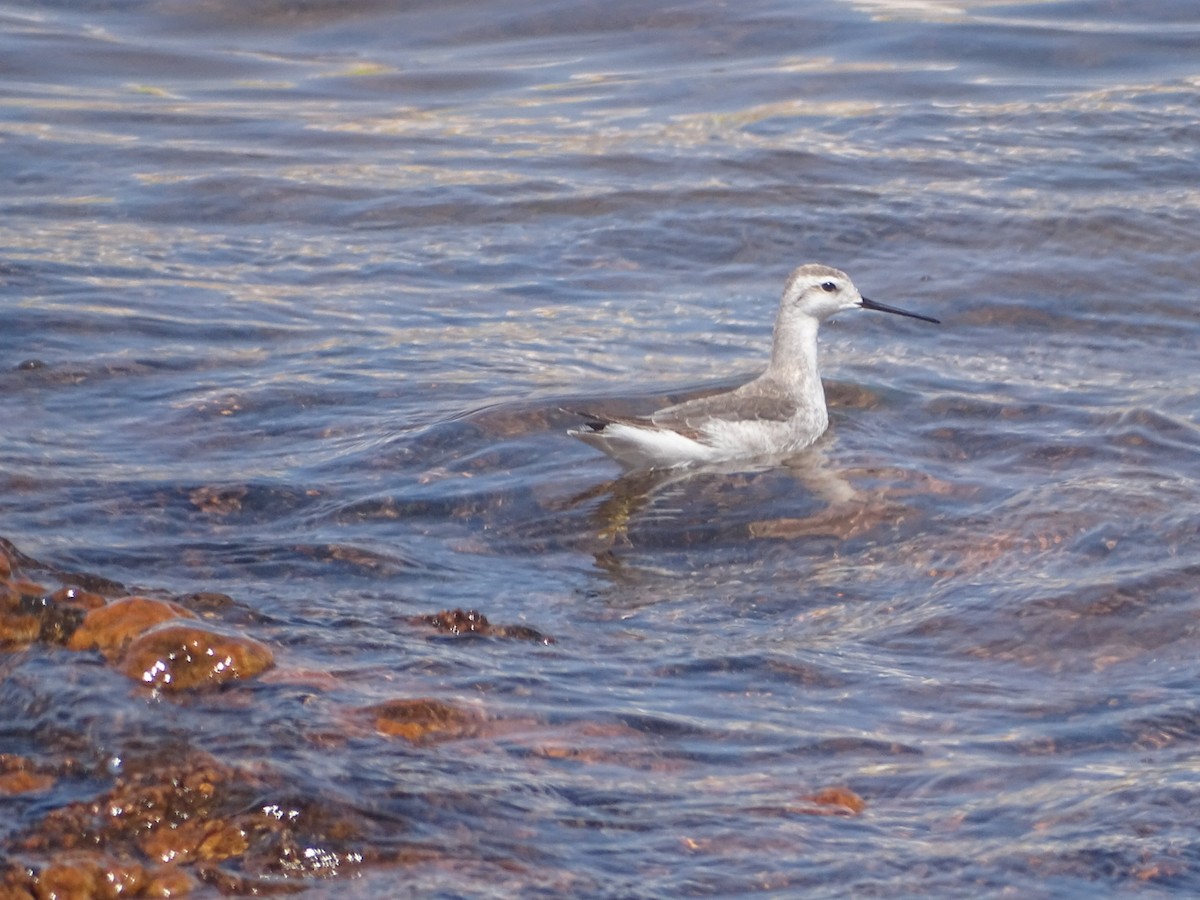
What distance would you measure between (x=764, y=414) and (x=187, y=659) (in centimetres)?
428

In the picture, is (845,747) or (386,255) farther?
(386,255)

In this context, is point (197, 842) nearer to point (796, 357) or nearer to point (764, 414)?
point (764, 414)

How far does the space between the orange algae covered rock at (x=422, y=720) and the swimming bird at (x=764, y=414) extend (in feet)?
9.33

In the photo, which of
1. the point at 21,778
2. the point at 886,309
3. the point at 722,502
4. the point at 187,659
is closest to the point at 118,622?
the point at 187,659

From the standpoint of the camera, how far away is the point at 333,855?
14.6 ft

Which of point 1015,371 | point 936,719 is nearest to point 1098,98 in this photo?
point 1015,371

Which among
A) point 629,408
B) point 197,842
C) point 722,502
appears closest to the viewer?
point 197,842

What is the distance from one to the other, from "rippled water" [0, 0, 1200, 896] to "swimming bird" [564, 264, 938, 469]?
8.1 inches

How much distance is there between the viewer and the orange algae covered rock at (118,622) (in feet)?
17.7

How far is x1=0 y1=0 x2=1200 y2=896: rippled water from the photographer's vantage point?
484 centimetres

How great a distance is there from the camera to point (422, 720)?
517 centimetres

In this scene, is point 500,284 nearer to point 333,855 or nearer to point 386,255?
point 386,255

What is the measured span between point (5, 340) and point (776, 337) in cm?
423

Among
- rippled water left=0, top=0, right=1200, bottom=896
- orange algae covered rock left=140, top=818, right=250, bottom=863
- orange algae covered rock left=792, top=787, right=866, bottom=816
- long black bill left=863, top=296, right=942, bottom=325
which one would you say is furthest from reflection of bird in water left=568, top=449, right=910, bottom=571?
orange algae covered rock left=140, top=818, right=250, bottom=863
